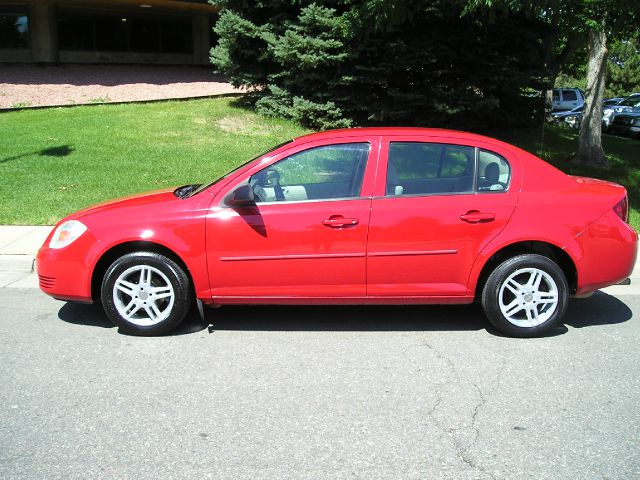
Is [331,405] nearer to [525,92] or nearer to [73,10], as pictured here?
[525,92]

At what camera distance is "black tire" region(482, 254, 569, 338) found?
481 centimetres

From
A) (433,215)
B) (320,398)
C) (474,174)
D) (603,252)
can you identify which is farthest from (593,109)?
(320,398)

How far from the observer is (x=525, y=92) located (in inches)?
590

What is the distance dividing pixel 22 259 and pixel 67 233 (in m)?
2.54

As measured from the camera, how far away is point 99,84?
21.5m

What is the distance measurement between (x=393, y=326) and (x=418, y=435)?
180cm

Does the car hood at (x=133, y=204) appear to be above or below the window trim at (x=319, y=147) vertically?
below

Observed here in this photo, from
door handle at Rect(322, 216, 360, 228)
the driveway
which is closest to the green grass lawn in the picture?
the driveway

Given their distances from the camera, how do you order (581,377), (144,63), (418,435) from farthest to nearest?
1. (144,63)
2. (581,377)
3. (418,435)

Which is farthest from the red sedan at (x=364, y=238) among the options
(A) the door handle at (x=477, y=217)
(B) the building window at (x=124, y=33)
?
(B) the building window at (x=124, y=33)

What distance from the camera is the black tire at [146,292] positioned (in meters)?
4.83

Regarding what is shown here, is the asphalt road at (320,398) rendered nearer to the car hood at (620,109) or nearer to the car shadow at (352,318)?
the car shadow at (352,318)

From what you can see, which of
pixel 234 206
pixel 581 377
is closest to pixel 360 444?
pixel 581 377

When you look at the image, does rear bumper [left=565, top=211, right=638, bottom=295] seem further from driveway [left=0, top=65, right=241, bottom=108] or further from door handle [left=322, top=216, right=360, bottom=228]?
driveway [left=0, top=65, right=241, bottom=108]
